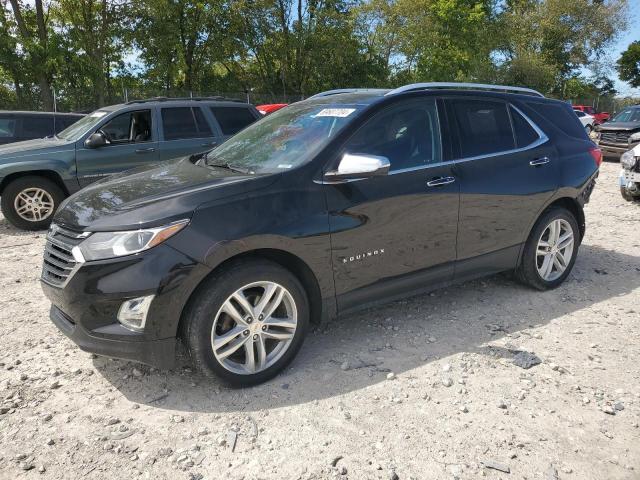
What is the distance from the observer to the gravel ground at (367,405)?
260 centimetres

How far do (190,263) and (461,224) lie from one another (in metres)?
2.12

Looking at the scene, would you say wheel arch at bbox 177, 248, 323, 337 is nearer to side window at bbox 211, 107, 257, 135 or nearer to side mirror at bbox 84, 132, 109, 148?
side mirror at bbox 84, 132, 109, 148

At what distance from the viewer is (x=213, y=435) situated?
2.80 metres

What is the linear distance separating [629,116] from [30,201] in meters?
16.8

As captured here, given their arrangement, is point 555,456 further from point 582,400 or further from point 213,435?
point 213,435

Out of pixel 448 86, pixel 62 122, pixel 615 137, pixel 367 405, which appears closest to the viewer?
pixel 367 405

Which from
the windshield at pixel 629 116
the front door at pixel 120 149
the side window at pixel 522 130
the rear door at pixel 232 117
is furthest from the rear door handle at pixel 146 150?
the windshield at pixel 629 116

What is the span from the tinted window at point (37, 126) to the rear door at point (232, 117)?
11.2 feet

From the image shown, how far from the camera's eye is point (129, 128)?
7.72 m

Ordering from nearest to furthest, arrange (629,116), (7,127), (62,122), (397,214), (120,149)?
(397,214) → (120,149) → (7,127) → (62,122) → (629,116)

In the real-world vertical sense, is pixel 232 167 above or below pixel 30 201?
above

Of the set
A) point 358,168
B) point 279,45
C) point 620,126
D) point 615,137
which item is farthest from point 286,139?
point 279,45

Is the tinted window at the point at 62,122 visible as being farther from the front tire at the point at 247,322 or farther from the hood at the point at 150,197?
the front tire at the point at 247,322

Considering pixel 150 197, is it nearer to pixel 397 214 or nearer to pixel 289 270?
pixel 289 270
